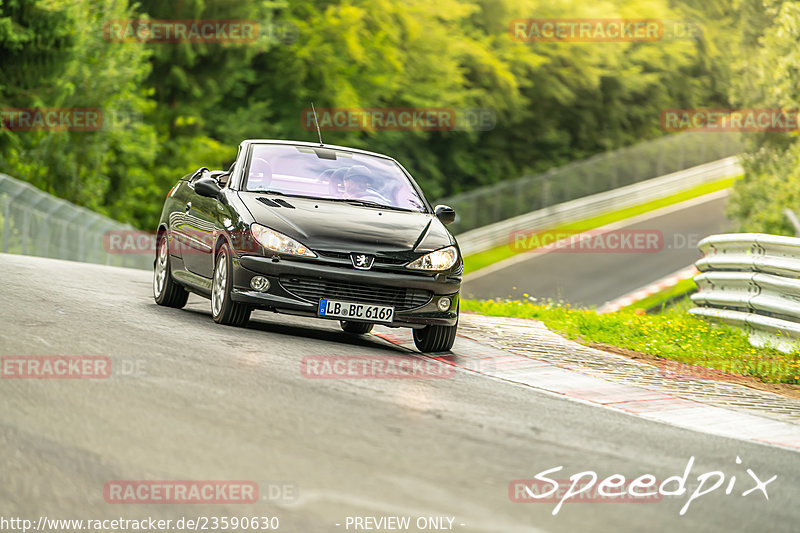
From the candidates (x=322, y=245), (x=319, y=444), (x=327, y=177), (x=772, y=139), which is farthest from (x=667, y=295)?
(x=319, y=444)

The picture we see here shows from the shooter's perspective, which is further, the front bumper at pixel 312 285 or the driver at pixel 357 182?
the driver at pixel 357 182

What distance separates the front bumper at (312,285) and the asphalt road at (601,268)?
21285 millimetres

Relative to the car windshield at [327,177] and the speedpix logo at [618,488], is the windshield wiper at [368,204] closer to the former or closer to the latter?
the car windshield at [327,177]

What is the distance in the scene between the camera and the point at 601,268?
3888cm

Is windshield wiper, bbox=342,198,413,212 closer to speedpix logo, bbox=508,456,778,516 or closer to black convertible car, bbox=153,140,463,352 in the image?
black convertible car, bbox=153,140,463,352

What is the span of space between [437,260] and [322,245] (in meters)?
1.05

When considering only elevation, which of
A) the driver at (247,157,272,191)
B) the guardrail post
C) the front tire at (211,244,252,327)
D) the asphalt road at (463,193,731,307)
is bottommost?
the asphalt road at (463,193,731,307)

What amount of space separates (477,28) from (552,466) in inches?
2142

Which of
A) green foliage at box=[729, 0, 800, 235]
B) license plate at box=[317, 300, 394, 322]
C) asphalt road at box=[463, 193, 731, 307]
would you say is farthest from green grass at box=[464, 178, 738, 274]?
Result: license plate at box=[317, 300, 394, 322]

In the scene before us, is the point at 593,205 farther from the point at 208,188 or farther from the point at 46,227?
the point at 208,188

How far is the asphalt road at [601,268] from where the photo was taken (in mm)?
34469

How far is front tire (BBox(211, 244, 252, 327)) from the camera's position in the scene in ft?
34.1

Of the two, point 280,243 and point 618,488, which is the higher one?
point 280,243

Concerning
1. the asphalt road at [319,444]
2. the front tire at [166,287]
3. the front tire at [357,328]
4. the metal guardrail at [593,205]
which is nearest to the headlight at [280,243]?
the asphalt road at [319,444]
